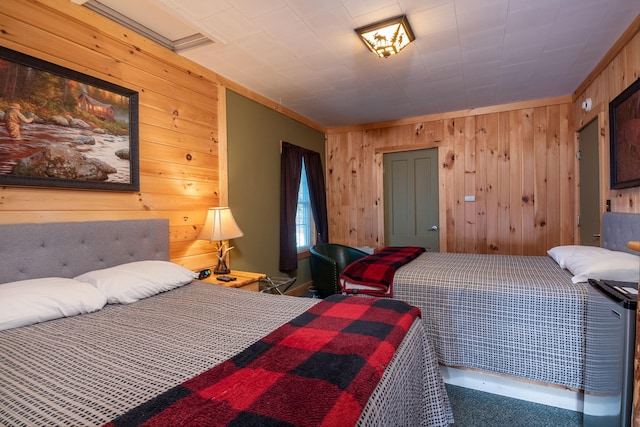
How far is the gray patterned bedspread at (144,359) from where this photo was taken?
0.79m

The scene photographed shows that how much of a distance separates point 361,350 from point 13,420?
93 cm

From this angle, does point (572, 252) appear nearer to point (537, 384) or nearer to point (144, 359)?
point (537, 384)

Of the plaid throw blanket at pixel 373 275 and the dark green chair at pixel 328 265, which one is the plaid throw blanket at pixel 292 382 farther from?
the dark green chair at pixel 328 265

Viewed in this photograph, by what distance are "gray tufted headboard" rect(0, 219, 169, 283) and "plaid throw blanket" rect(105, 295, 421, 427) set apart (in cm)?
137

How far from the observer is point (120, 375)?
91 centimetres

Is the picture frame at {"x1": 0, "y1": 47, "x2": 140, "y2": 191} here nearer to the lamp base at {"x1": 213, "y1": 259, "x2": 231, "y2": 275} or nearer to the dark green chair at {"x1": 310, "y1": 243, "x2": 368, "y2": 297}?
the lamp base at {"x1": 213, "y1": 259, "x2": 231, "y2": 275}

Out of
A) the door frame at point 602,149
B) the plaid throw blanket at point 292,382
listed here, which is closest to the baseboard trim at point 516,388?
A: the plaid throw blanket at point 292,382

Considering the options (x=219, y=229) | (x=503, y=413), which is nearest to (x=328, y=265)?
Result: (x=219, y=229)

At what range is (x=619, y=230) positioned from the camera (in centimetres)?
237

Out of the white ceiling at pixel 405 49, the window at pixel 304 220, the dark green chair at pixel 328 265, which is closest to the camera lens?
the white ceiling at pixel 405 49

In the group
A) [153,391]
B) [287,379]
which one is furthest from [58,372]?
[287,379]

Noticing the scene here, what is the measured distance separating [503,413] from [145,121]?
10.2 ft

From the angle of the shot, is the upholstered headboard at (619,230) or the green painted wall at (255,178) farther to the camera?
the green painted wall at (255,178)

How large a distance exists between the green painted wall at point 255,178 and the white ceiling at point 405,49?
0.97 ft
